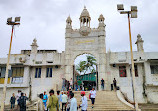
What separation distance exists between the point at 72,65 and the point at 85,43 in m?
3.89

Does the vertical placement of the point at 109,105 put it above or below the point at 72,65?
below

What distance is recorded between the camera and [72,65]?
21.5 meters

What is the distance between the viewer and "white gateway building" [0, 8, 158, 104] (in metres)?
19.8

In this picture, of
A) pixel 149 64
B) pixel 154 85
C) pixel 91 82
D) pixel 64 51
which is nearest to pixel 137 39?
pixel 149 64

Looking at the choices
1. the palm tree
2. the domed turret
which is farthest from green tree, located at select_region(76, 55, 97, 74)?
the domed turret

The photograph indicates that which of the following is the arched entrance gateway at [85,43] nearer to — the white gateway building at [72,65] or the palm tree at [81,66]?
the white gateway building at [72,65]

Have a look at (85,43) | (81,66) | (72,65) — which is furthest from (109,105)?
(81,66)

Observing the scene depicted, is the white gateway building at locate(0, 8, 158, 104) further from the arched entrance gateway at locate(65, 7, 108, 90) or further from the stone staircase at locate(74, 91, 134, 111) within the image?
the stone staircase at locate(74, 91, 134, 111)

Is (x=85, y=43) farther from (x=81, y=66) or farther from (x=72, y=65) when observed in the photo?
(x=81, y=66)

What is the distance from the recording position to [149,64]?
19.6m

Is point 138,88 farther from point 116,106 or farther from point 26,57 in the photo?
point 26,57

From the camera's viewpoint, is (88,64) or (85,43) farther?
(88,64)

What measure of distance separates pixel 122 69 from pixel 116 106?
937 centimetres

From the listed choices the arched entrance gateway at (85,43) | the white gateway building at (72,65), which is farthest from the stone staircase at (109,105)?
the arched entrance gateway at (85,43)
